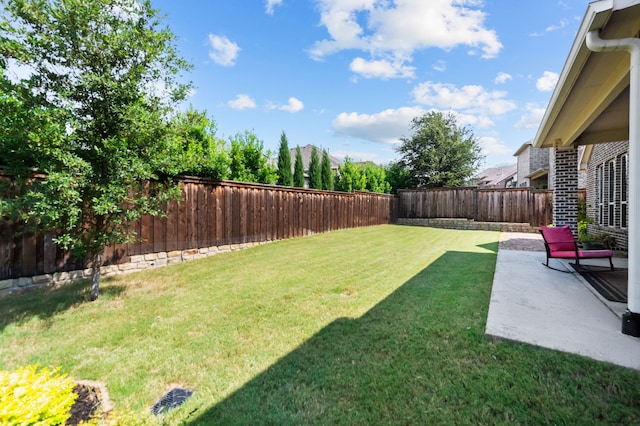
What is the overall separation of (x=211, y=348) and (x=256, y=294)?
160cm

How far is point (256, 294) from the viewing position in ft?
15.0

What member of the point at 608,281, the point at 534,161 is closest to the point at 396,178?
the point at 534,161

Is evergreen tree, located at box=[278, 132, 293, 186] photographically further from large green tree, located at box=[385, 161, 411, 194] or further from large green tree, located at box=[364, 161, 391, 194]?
large green tree, located at box=[385, 161, 411, 194]

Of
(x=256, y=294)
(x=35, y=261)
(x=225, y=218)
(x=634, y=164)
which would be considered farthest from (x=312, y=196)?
(x=634, y=164)

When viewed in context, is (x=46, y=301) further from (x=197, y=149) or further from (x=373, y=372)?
(x=373, y=372)

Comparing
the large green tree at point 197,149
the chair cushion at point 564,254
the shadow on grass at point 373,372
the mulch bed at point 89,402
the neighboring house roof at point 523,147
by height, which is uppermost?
the neighboring house roof at point 523,147

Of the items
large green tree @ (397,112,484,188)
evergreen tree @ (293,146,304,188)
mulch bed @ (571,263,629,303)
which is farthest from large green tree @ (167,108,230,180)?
large green tree @ (397,112,484,188)

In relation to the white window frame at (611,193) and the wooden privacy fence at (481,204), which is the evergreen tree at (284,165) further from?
the white window frame at (611,193)

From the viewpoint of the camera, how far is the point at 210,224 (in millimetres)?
7324

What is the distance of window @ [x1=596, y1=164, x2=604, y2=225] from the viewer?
9096mm

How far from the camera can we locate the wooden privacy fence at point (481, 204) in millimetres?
13625

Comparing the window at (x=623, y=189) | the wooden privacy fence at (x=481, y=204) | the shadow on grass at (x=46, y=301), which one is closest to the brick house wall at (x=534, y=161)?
the wooden privacy fence at (x=481, y=204)

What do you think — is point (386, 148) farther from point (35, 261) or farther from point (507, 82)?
point (35, 261)

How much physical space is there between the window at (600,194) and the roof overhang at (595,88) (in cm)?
303
